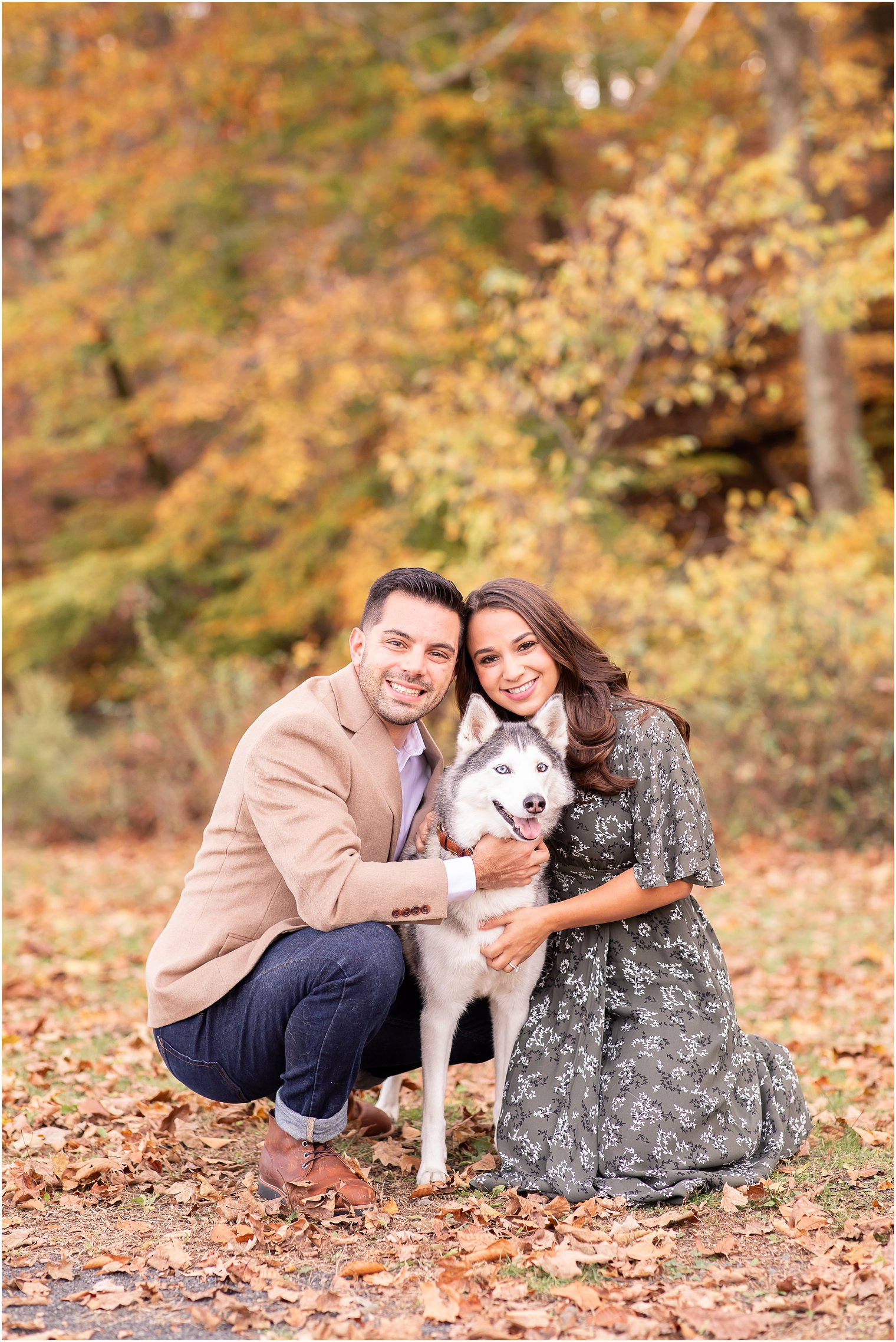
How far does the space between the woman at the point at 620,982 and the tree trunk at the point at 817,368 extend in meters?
9.48

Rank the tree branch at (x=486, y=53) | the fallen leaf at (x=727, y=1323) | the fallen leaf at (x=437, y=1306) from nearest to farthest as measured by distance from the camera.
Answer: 1. the fallen leaf at (x=727, y=1323)
2. the fallen leaf at (x=437, y=1306)
3. the tree branch at (x=486, y=53)

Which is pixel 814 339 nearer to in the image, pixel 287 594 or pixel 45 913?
pixel 287 594

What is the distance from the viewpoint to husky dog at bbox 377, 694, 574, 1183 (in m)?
3.45

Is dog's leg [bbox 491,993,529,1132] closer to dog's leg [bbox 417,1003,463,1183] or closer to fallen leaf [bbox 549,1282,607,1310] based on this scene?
dog's leg [bbox 417,1003,463,1183]

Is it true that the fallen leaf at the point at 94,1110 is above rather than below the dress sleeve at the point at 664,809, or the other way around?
below

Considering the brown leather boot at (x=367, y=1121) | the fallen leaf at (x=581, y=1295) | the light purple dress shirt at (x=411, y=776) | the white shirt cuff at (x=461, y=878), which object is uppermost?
the light purple dress shirt at (x=411, y=776)

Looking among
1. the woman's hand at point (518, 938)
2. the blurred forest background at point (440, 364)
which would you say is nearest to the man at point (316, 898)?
the woman's hand at point (518, 938)

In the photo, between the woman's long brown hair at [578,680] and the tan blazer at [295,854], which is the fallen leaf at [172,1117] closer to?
the tan blazer at [295,854]

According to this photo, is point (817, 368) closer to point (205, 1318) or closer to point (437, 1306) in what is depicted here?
point (437, 1306)

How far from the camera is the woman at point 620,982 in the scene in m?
3.37

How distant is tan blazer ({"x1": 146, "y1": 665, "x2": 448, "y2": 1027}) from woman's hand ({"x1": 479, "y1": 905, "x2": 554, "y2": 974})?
0.67ft

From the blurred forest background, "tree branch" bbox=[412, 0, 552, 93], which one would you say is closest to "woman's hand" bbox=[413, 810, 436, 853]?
the blurred forest background

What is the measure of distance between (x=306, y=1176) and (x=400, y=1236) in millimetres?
362

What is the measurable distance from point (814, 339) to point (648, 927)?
1062 cm
